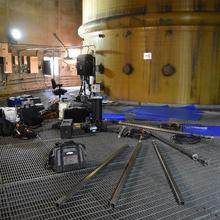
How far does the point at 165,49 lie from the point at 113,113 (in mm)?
2018

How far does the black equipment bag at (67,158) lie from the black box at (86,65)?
169 inches

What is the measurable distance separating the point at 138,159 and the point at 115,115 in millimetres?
2322

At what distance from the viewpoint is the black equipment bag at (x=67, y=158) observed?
2.87 m

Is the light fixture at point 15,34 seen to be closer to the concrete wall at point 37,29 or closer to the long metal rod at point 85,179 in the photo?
the concrete wall at point 37,29

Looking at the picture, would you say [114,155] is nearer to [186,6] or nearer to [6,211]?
[6,211]

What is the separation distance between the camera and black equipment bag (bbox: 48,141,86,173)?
2871 mm

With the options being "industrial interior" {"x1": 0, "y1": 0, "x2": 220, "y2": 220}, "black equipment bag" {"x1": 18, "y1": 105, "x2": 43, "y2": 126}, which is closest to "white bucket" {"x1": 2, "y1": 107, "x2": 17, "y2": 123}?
"industrial interior" {"x1": 0, "y1": 0, "x2": 220, "y2": 220}

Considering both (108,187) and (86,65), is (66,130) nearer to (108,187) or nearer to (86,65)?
(108,187)

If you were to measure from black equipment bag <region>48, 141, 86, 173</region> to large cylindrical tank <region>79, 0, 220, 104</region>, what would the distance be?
4.01 m

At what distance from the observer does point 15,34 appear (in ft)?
29.0

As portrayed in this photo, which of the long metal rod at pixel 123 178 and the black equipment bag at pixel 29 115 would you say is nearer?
the long metal rod at pixel 123 178

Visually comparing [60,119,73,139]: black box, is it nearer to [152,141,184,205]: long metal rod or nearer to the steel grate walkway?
the steel grate walkway

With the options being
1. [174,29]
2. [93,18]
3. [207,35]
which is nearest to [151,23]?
[174,29]

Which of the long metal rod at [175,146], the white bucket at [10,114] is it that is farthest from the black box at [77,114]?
the white bucket at [10,114]
